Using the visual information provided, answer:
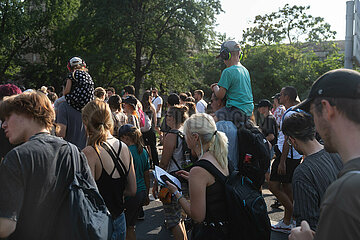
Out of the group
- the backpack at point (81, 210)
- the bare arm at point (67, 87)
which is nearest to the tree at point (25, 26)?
the bare arm at point (67, 87)

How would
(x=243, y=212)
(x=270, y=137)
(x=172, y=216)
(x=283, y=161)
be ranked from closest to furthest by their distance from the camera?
(x=243, y=212) → (x=172, y=216) → (x=283, y=161) → (x=270, y=137)

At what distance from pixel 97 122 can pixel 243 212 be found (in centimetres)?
152

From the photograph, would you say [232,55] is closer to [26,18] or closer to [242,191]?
[242,191]

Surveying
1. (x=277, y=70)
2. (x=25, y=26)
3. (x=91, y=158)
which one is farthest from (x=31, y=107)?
(x=25, y=26)

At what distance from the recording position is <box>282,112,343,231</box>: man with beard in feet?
8.46

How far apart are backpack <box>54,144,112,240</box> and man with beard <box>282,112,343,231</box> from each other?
1.36 m

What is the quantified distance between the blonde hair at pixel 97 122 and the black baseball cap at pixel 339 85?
7.22 feet

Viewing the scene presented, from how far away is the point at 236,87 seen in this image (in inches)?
174

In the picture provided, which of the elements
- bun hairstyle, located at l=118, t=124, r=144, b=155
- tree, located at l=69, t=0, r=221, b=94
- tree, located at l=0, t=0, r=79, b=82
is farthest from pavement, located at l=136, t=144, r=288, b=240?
tree, located at l=0, t=0, r=79, b=82

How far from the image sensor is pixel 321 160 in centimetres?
278

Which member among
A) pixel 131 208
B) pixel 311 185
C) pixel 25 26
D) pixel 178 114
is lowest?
pixel 131 208

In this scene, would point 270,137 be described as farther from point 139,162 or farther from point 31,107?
point 31,107

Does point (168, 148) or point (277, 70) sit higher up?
point (277, 70)

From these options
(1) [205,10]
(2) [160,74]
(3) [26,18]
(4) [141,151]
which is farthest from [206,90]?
(4) [141,151]
